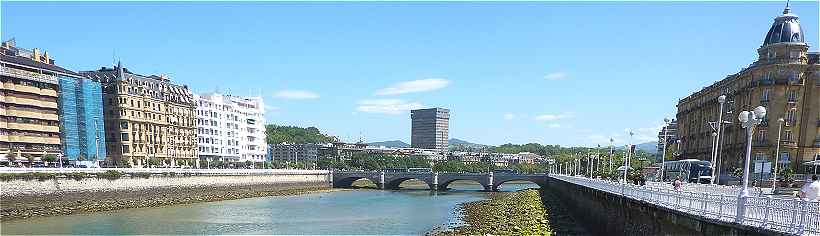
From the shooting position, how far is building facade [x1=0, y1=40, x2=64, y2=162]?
82.3 meters

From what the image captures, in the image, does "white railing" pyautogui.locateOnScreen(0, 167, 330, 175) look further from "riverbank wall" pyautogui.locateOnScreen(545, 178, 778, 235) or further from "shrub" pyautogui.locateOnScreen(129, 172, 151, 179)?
"riverbank wall" pyautogui.locateOnScreen(545, 178, 778, 235)

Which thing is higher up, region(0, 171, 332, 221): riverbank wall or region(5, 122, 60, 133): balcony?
region(5, 122, 60, 133): balcony

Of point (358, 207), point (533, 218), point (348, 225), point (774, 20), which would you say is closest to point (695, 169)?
point (533, 218)

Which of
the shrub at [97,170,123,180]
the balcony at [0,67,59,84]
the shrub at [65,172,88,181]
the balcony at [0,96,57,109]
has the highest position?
the balcony at [0,67,59,84]

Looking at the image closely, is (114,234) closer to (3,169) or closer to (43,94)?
(3,169)

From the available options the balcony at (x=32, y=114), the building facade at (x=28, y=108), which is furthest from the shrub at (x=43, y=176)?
the balcony at (x=32, y=114)

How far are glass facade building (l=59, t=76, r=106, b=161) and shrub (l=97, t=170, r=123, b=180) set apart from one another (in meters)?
24.3

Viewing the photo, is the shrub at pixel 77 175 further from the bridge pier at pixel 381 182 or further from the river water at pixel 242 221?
the bridge pier at pixel 381 182

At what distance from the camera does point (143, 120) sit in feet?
351

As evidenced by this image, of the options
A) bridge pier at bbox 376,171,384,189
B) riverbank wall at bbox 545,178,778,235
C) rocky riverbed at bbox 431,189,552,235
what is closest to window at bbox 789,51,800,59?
riverbank wall at bbox 545,178,778,235

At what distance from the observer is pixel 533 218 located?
55469 mm

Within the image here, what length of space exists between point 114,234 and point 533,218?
1459 inches

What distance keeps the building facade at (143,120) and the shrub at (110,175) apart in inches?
1339

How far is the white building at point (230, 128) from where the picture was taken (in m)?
140
